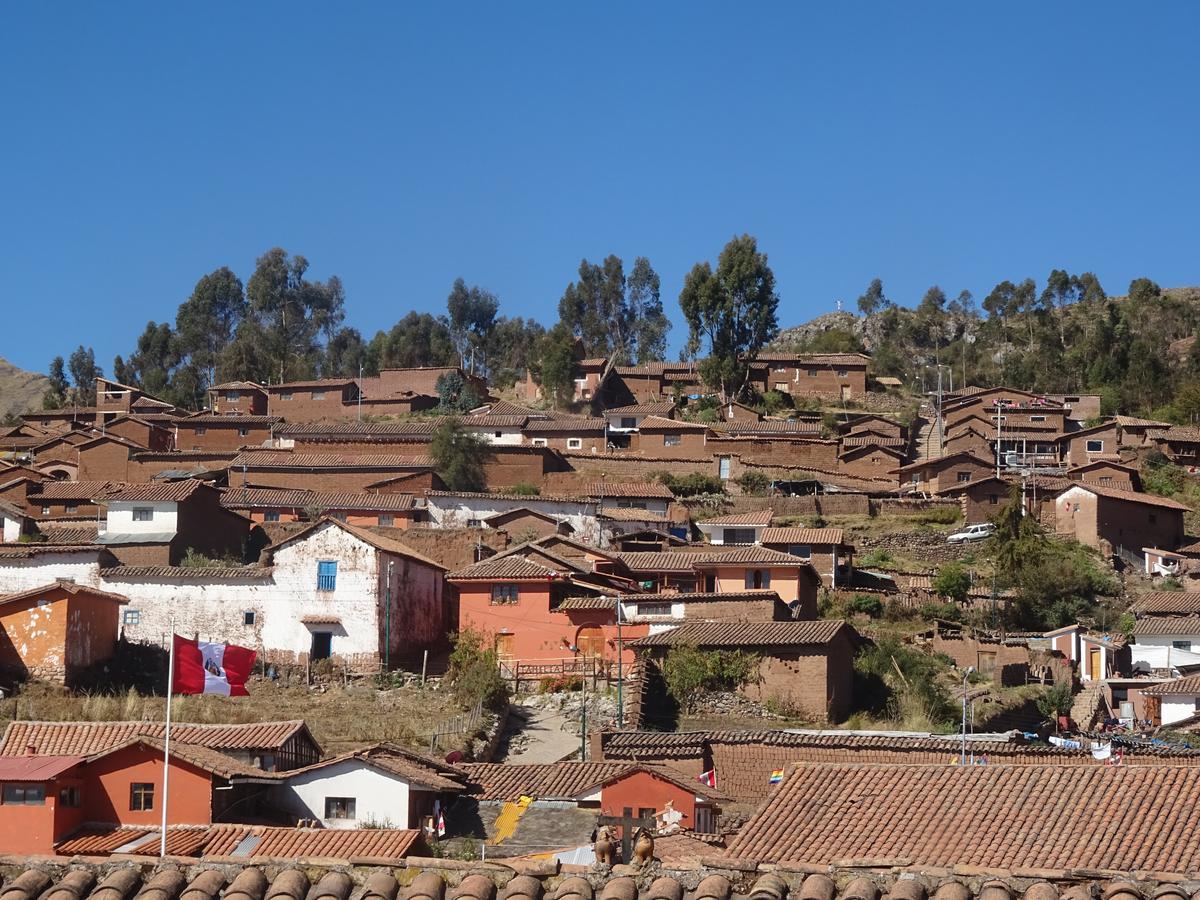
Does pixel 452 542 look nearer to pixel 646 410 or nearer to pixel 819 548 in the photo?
pixel 819 548

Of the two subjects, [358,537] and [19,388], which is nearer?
[358,537]

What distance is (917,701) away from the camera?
34.0m

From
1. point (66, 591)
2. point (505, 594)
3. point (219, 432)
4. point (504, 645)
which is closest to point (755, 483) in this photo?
point (505, 594)

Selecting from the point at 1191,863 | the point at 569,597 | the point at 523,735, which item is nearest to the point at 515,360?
the point at 569,597

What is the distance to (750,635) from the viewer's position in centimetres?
3409

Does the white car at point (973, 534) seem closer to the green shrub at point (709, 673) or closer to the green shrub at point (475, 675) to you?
the green shrub at point (475, 675)

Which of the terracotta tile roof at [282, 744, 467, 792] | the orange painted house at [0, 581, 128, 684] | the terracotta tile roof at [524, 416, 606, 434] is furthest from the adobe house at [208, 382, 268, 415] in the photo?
the terracotta tile roof at [282, 744, 467, 792]

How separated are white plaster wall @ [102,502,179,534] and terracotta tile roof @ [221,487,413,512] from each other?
5295 mm

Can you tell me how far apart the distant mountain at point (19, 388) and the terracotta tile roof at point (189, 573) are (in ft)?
268

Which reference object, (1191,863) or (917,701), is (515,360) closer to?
(917,701)

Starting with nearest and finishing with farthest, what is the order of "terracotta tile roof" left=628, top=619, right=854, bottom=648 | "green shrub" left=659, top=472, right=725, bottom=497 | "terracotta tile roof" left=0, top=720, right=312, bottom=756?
1. "terracotta tile roof" left=0, top=720, right=312, bottom=756
2. "terracotta tile roof" left=628, top=619, right=854, bottom=648
3. "green shrub" left=659, top=472, right=725, bottom=497

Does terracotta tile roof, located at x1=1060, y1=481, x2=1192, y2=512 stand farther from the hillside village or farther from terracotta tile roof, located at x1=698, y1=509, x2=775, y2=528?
terracotta tile roof, located at x1=698, y1=509, x2=775, y2=528

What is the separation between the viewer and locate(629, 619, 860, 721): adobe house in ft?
109

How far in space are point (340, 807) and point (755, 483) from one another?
1313 inches
